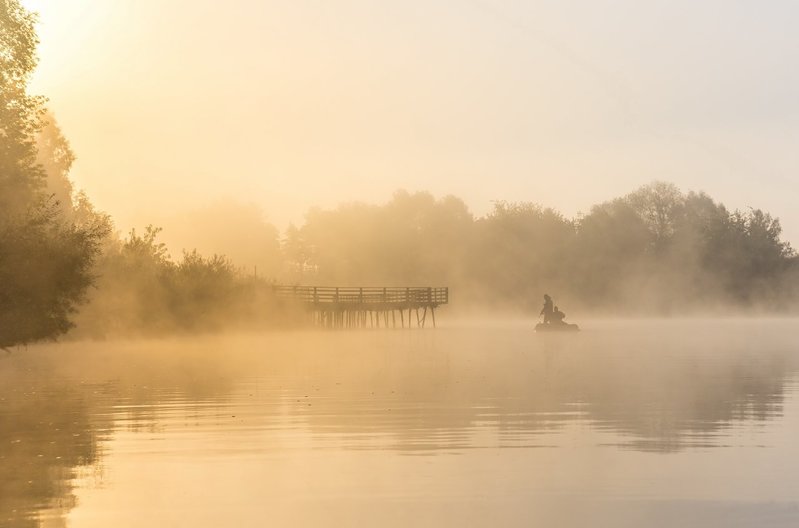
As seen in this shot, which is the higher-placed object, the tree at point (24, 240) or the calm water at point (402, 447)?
the tree at point (24, 240)

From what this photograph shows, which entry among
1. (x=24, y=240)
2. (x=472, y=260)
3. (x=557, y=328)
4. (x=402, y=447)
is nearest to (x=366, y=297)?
(x=557, y=328)

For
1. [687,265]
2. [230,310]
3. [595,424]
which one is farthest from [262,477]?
[687,265]

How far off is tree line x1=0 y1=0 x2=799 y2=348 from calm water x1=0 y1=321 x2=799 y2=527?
110 ft

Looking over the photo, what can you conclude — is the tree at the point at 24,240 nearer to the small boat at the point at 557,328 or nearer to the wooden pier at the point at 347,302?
the small boat at the point at 557,328

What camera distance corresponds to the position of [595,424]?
19406mm

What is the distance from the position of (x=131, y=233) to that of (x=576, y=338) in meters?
23.8

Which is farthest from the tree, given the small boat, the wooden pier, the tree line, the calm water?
the wooden pier

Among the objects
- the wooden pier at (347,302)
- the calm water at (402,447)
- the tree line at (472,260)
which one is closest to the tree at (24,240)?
the calm water at (402,447)

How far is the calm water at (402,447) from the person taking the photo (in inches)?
468

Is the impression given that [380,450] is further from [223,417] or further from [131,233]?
[131,233]

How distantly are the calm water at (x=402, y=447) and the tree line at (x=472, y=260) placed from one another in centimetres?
3343

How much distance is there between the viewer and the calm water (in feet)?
39.0

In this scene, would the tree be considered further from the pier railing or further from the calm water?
the pier railing

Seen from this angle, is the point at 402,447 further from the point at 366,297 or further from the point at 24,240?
the point at 366,297
